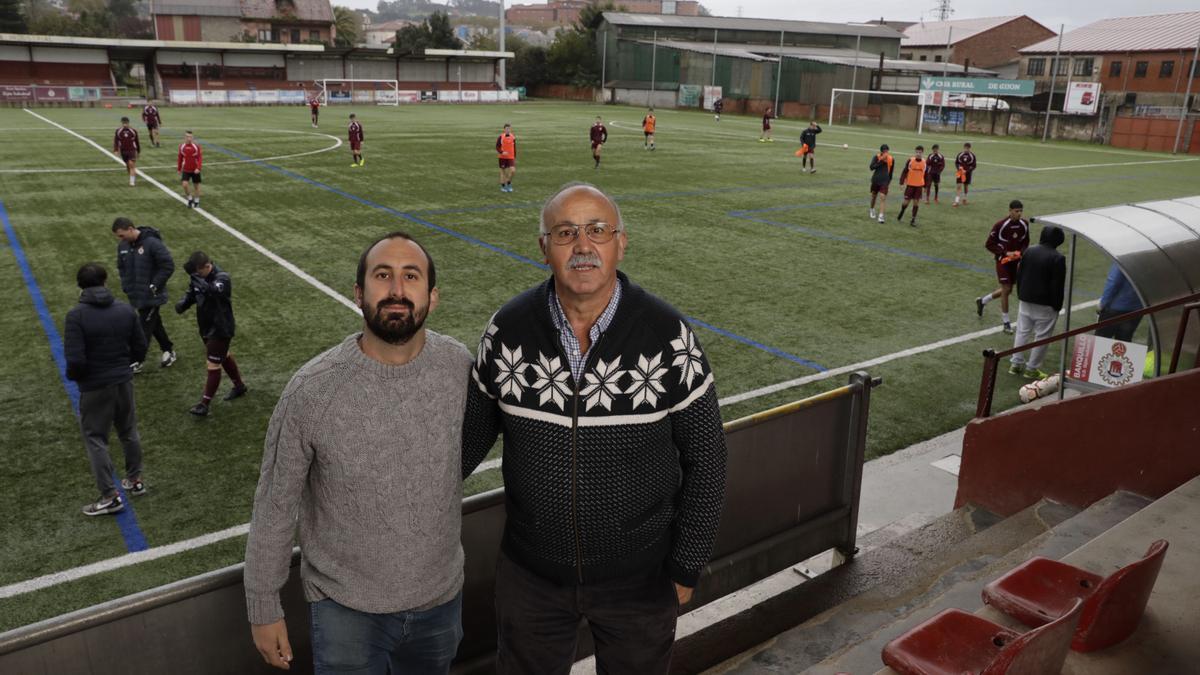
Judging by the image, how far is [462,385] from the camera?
298cm

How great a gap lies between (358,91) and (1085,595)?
235 feet

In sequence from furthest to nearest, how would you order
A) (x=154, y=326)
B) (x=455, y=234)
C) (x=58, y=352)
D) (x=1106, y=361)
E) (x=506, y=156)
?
(x=506, y=156), (x=455, y=234), (x=58, y=352), (x=154, y=326), (x=1106, y=361)

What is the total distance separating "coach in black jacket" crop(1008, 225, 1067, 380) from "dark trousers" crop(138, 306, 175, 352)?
392 inches

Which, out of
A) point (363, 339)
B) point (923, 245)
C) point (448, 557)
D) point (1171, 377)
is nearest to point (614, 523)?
point (448, 557)

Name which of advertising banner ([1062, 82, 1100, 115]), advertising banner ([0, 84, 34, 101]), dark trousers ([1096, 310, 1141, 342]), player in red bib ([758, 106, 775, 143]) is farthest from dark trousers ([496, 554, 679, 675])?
advertising banner ([0, 84, 34, 101])

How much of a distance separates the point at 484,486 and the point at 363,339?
4.76m

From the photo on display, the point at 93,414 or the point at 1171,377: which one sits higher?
the point at 1171,377

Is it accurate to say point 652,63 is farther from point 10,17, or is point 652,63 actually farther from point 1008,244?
point 1008,244

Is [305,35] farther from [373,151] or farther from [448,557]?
[448,557]

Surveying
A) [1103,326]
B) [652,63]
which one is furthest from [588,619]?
[652,63]

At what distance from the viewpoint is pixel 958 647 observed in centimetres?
361

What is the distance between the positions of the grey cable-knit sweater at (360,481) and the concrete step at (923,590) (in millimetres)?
2052

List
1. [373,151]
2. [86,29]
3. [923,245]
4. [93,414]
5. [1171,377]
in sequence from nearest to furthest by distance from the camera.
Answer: [1171,377] < [93,414] < [923,245] < [373,151] < [86,29]

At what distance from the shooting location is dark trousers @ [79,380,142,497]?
6.76 m
